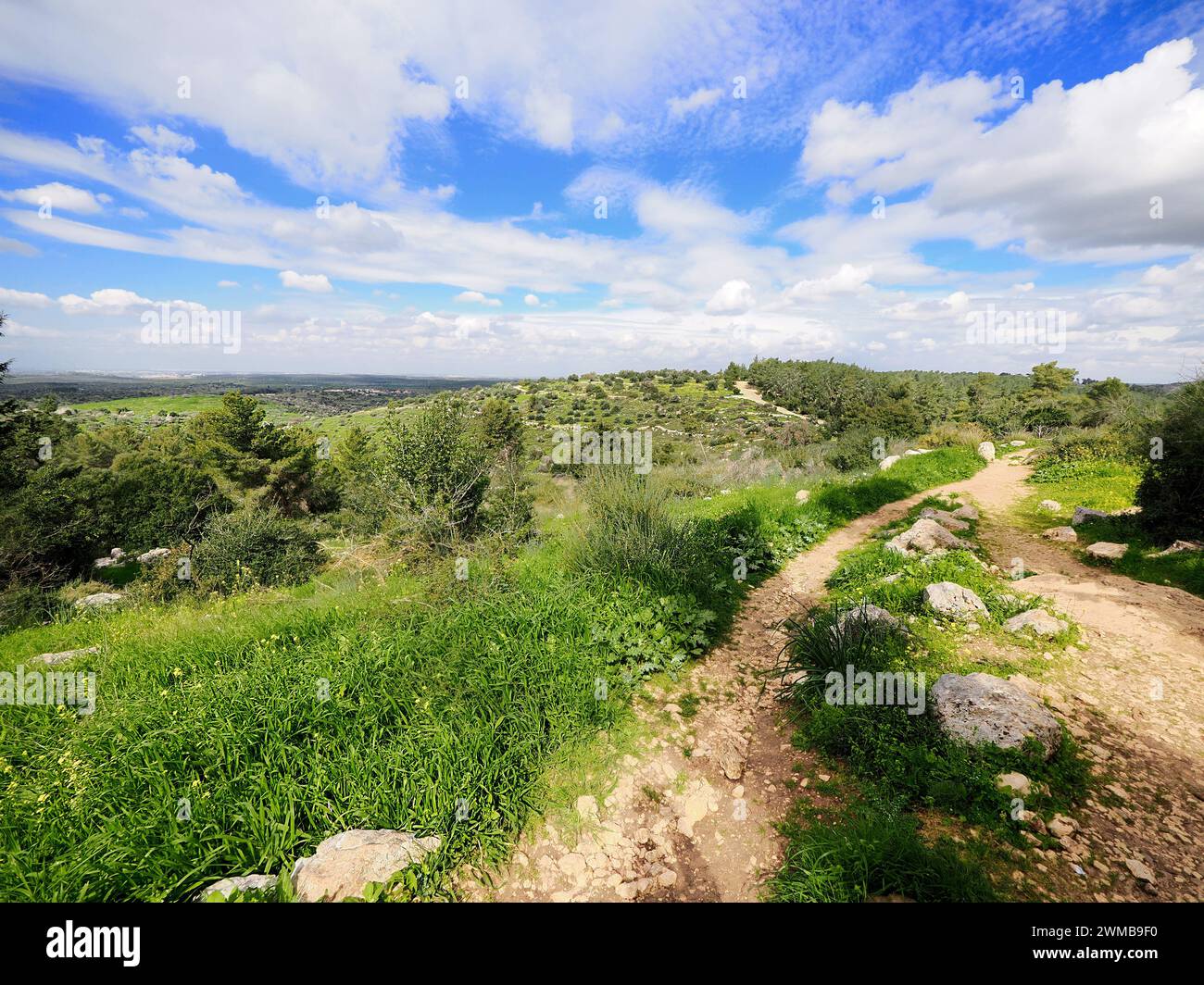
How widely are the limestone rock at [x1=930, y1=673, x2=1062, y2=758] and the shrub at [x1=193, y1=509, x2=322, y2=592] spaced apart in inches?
561

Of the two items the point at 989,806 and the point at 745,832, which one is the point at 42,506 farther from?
the point at 989,806

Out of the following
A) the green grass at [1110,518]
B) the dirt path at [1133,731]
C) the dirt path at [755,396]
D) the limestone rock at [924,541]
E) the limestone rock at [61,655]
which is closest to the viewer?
the dirt path at [1133,731]

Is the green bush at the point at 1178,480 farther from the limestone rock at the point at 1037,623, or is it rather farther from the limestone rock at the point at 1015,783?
the limestone rock at the point at 1015,783

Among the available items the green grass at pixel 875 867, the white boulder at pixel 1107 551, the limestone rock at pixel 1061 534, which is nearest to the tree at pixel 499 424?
the limestone rock at pixel 1061 534

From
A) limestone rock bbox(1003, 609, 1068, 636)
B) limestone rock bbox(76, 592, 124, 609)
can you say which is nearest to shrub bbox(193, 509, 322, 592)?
limestone rock bbox(76, 592, 124, 609)

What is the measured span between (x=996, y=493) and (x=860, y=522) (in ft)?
15.4

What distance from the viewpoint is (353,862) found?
2652 mm

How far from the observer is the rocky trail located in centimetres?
272

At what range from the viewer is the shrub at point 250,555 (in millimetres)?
12914

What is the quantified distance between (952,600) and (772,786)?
11.7 feet

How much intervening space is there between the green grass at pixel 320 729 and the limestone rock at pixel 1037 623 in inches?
122

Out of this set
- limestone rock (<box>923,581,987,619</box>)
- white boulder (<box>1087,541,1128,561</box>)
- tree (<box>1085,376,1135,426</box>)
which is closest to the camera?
limestone rock (<box>923,581,987,619</box>)

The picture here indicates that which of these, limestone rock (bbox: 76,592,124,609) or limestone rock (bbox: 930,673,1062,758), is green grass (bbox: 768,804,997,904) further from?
limestone rock (bbox: 76,592,124,609)
